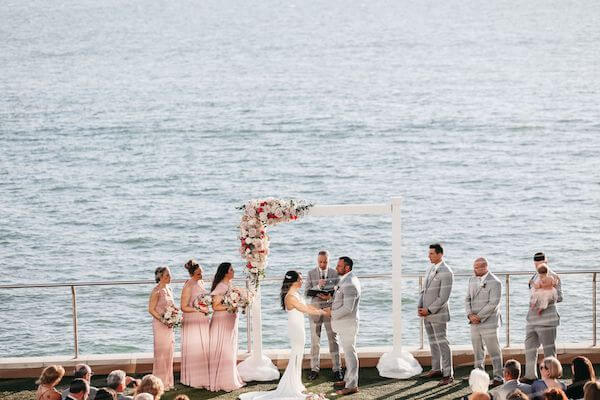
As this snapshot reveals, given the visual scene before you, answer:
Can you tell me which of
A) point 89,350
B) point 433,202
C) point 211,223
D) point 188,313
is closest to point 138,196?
point 211,223

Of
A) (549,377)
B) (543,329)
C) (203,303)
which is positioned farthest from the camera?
(203,303)

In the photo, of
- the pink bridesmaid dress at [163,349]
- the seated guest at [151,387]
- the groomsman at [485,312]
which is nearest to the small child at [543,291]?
the groomsman at [485,312]

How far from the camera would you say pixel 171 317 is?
1219cm

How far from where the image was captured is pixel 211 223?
4706 centimetres

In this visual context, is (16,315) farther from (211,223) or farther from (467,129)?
(467,129)

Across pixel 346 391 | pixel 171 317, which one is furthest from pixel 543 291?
pixel 171 317

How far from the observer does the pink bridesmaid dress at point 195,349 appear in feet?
40.3

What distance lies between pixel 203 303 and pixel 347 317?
1661 mm

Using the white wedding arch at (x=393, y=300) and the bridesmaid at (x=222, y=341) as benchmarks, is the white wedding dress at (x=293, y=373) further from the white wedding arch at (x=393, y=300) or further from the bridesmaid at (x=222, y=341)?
the white wedding arch at (x=393, y=300)

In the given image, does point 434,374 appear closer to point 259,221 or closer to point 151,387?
point 259,221

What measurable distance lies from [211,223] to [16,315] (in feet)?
48.7

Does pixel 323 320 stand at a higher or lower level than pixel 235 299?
lower

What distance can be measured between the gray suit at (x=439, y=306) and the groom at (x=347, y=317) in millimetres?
899

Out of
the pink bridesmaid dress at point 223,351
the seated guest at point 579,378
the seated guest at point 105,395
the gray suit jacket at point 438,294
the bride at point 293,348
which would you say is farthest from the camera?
the pink bridesmaid dress at point 223,351
